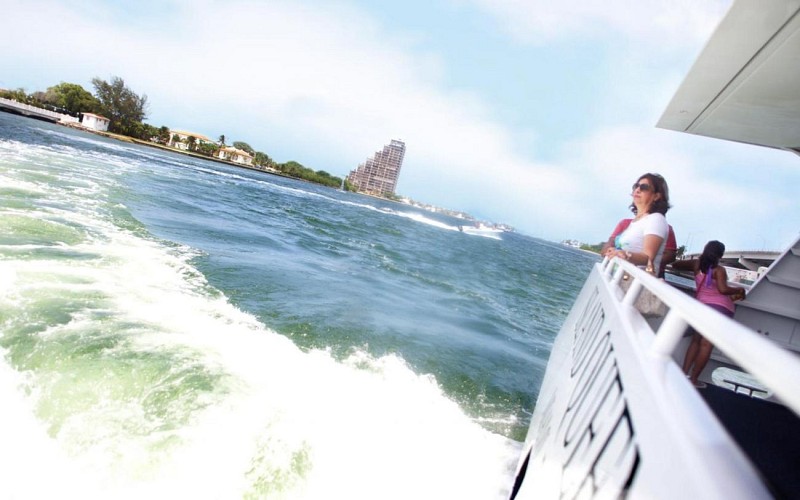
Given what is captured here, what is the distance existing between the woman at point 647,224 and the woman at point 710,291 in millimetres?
882

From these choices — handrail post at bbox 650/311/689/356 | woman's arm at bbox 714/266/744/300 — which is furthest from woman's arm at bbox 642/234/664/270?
handrail post at bbox 650/311/689/356

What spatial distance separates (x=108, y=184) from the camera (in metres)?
15.5

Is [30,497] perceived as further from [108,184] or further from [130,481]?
[108,184]

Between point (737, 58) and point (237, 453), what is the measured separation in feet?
15.9

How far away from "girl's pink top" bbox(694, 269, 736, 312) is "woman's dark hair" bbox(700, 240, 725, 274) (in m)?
0.08

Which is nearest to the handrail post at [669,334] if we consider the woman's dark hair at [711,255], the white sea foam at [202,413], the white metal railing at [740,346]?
the white metal railing at [740,346]

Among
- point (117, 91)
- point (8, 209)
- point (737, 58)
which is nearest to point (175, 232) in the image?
point (8, 209)

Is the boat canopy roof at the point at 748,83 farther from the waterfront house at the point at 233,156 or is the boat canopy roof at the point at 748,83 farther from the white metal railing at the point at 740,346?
the waterfront house at the point at 233,156

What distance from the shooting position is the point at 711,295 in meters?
4.15

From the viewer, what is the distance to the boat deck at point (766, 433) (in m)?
2.80

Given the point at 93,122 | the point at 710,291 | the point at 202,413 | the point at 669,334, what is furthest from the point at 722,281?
the point at 93,122

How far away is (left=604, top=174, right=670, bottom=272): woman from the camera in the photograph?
331cm

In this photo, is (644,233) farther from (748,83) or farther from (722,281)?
(748,83)

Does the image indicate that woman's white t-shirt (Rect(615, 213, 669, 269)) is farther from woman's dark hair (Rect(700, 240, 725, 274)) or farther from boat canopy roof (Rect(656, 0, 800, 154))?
boat canopy roof (Rect(656, 0, 800, 154))
